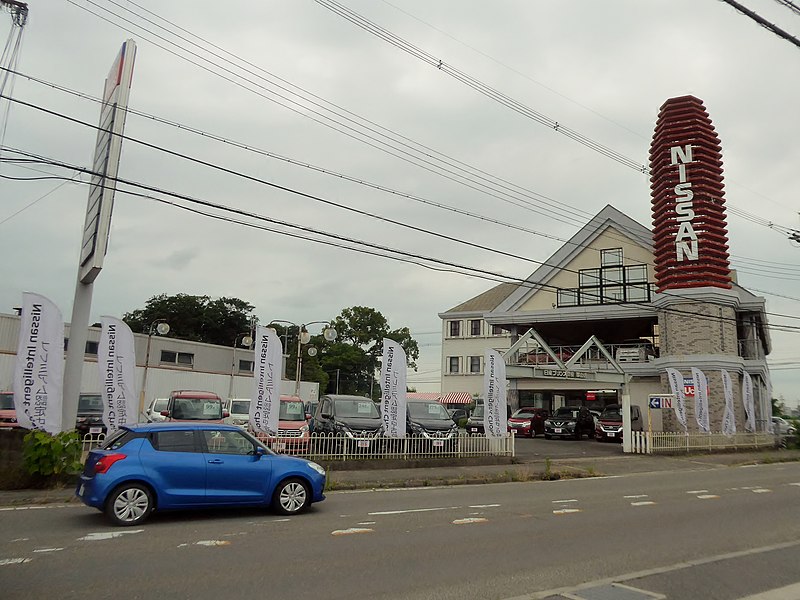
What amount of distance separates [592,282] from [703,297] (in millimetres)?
7724

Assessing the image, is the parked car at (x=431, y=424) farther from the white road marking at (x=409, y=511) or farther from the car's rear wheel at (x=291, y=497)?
the car's rear wheel at (x=291, y=497)

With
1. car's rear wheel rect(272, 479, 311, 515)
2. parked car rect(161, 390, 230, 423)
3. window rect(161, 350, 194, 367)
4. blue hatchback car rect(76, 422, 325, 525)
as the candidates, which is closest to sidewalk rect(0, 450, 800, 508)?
blue hatchback car rect(76, 422, 325, 525)

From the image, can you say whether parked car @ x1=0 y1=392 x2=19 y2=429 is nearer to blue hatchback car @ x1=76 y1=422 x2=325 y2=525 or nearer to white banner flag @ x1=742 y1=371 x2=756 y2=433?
blue hatchback car @ x1=76 y1=422 x2=325 y2=525

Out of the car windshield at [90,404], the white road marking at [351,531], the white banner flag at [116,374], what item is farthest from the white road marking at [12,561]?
the car windshield at [90,404]

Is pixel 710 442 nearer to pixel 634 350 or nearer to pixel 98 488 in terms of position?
pixel 634 350

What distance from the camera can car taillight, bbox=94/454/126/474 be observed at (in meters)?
8.73

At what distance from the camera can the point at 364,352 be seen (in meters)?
76.7

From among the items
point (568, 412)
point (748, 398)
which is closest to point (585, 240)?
point (568, 412)

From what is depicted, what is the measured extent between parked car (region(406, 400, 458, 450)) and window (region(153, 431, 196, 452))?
32.4ft

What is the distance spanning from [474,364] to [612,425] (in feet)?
87.0

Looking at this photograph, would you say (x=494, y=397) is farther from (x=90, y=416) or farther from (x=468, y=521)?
(x=90, y=416)

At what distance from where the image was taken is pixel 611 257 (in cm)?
3747

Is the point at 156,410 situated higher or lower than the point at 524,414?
lower

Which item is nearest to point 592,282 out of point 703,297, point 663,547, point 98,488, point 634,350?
point 634,350
